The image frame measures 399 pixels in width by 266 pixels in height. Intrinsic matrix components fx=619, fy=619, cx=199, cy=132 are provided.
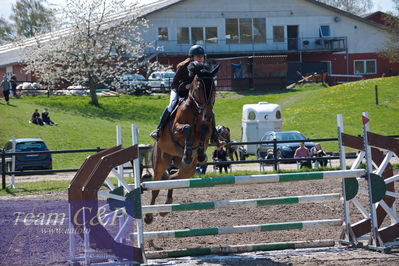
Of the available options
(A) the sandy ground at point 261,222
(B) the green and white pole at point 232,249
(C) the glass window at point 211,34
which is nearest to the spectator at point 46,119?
(A) the sandy ground at point 261,222

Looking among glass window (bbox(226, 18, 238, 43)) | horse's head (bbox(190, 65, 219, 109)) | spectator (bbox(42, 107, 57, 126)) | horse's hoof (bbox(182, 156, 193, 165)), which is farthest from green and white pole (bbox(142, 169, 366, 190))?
glass window (bbox(226, 18, 238, 43))

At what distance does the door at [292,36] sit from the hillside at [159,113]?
7844 millimetres

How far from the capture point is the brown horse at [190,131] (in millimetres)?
8258

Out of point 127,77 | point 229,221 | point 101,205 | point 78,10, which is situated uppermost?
point 78,10

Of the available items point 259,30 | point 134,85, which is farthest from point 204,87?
point 259,30

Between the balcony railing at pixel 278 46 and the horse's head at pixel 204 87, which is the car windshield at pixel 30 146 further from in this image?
the balcony railing at pixel 278 46

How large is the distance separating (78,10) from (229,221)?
3252cm

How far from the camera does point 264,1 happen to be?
51.3 metres

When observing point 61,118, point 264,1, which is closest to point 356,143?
point 61,118

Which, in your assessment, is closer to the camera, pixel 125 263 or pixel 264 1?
pixel 125 263

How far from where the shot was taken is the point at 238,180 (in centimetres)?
739

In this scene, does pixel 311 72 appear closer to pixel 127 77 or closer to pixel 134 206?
pixel 127 77

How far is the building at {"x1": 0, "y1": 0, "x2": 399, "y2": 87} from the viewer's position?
48844 mm

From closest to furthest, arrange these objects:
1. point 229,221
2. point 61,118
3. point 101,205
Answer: point 101,205 → point 229,221 → point 61,118
